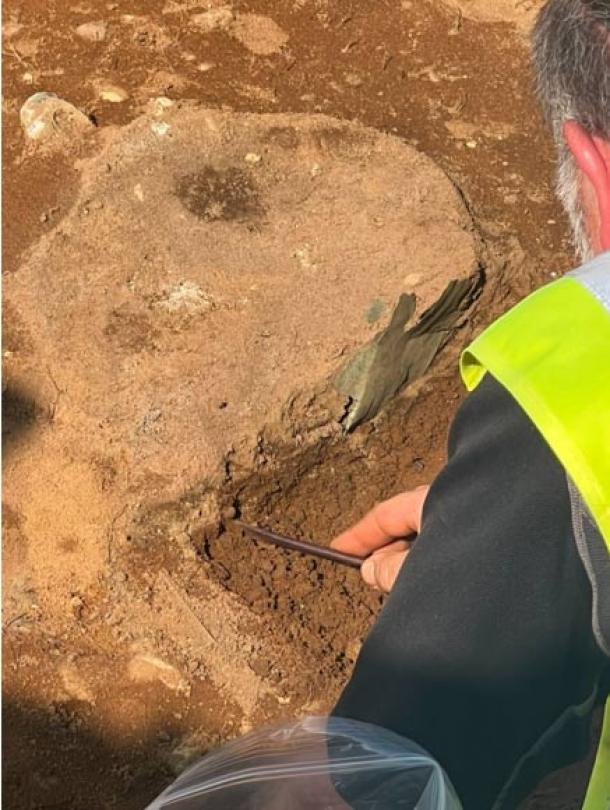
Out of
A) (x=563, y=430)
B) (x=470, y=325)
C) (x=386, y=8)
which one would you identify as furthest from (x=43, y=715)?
(x=386, y=8)

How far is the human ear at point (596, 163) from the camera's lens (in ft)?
4.33

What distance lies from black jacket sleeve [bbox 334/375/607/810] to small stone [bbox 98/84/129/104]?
3.02 m

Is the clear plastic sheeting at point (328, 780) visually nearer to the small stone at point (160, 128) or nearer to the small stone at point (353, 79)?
the small stone at point (160, 128)

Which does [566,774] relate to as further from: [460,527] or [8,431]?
[8,431]

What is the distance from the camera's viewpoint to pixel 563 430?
38.2 inches

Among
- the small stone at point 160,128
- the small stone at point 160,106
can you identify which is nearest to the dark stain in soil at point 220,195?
the small stone at point 160,128

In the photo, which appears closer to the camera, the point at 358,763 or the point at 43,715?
the point at 358,763

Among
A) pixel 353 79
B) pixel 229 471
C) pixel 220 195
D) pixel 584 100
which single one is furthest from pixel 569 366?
pixel 353 79

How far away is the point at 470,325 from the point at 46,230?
1250 millimetres

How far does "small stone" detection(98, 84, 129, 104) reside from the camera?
3.82 meters

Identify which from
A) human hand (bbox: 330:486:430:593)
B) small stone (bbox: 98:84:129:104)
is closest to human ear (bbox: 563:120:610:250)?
human hand (bbox: 330:486:430:593)

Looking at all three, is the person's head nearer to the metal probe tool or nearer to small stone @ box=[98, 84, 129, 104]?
the metal probe tool

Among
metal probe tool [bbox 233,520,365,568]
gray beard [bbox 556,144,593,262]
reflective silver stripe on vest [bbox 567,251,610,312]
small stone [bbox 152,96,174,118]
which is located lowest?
metal probe tool [bbox 233,520,365,568]

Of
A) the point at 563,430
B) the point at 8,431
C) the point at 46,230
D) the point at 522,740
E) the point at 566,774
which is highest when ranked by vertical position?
the point at 563,430
